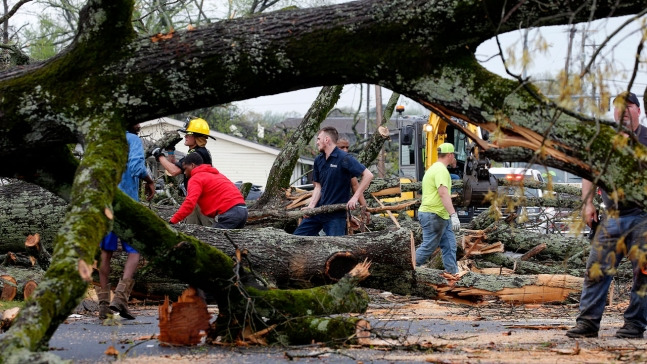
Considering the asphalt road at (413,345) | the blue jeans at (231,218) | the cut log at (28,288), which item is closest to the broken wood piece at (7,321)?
the asphalt road at (413,345)

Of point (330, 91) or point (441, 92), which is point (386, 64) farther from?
point (330, 91)

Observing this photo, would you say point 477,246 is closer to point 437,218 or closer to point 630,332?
point 437,218

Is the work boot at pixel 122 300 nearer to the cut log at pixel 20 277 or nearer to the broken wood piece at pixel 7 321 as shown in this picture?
the broken wood piece at pixel 7 321

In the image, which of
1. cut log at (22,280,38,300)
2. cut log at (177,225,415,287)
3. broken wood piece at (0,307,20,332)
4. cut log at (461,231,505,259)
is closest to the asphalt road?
broken wood piece at (0,307,20,332)

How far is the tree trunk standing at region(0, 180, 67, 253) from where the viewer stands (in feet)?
35.3

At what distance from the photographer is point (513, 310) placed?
1037 cm

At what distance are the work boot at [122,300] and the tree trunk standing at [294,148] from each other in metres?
5.19

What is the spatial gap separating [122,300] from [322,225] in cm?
355

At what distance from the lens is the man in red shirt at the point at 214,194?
10164 millimetres

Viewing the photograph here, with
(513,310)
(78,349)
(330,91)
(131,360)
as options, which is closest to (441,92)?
(131,360)

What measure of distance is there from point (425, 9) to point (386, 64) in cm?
44

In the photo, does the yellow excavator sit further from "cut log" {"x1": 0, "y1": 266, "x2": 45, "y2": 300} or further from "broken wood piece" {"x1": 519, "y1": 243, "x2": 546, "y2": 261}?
"cut log" {"x1": 0, "y1": 266, "x2": 45, "y2": 300}

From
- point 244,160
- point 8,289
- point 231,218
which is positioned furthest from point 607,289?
point 244,160

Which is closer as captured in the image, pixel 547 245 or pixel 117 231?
pixel 117 231
